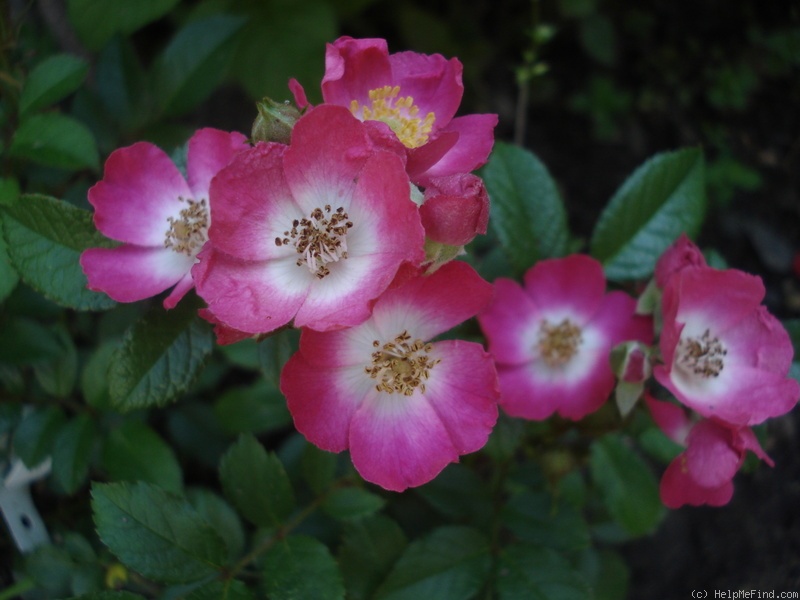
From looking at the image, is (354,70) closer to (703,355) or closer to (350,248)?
(350,248)

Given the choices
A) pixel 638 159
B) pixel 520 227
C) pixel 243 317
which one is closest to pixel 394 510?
pixel 520 227

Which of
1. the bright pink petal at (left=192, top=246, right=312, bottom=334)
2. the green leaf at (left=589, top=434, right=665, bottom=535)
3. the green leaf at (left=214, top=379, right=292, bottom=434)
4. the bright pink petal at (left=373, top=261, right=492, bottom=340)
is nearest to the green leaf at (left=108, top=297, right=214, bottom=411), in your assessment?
the bright pink petal at (left=192, top=246, right=312, bottom=334)

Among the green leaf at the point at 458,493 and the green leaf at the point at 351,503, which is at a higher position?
the green leaf at the point at 351,503

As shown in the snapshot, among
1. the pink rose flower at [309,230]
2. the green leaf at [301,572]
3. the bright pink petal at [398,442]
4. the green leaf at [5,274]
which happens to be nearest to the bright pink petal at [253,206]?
the pink rose flower at [309,230]

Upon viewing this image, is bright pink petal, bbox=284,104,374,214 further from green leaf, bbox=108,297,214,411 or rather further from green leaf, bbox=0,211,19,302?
green leaf, bbox=0,211,19,302

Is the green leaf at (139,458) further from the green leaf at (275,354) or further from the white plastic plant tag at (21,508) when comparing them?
the green leaf at (275,354)

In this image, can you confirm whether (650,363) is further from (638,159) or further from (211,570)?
(638,159)

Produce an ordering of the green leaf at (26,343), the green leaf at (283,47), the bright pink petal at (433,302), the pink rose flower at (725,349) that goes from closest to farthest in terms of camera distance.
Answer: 1. the bright pink petal at (433,302)
2. the pink rose flower at (725,349)
3. the green leaf at (26,343)
4. the green leaf at (283,47)
